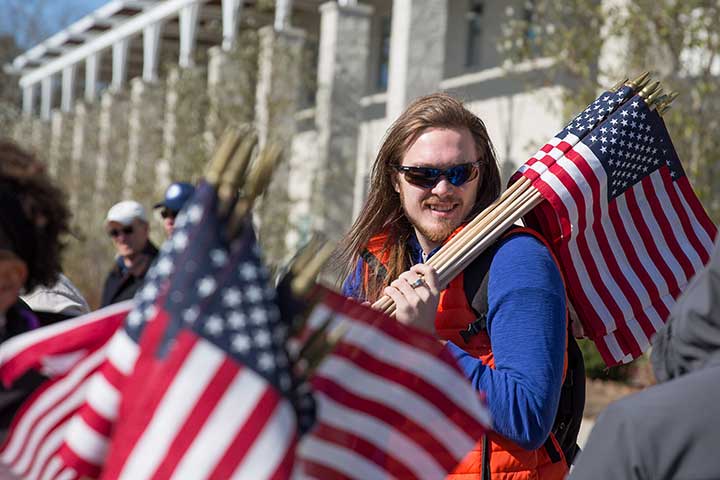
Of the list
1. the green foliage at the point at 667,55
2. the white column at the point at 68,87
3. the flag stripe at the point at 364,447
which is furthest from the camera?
the white column at the point at 68,87

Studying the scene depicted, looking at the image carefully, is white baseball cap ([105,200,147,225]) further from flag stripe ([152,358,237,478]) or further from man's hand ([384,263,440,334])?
flag stripe ([152,358,237,478])

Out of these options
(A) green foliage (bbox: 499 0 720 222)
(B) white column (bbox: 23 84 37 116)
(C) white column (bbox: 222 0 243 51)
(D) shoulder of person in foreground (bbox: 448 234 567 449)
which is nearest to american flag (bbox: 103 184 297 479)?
(D) shoulder of person in foreground (bbox: 448 234 567 449)

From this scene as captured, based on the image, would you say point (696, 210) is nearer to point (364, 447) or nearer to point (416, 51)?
point (364, 447)

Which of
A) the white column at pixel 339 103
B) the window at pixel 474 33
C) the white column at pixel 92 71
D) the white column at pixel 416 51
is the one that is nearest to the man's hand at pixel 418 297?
the white column at pixel 416 51

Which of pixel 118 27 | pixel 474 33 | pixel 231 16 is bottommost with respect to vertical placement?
pixel 474 33

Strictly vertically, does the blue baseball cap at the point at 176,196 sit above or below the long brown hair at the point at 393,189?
below

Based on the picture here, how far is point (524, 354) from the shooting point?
329 cm

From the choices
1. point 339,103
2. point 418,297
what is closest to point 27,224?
point 418,297

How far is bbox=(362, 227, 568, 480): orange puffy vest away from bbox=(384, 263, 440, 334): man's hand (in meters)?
0.15

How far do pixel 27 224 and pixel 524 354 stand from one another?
1378mm

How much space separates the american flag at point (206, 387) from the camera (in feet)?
6.91

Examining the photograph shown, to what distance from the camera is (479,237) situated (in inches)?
140

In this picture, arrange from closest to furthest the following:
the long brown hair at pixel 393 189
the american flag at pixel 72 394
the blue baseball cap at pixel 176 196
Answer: the american flag at pixel 72 394 → the long brown hair at pixel 393 189 → the blue baseball cap at pixel 176 196

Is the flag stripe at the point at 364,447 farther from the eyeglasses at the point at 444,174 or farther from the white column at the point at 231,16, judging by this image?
the white column at the point at 231,16
